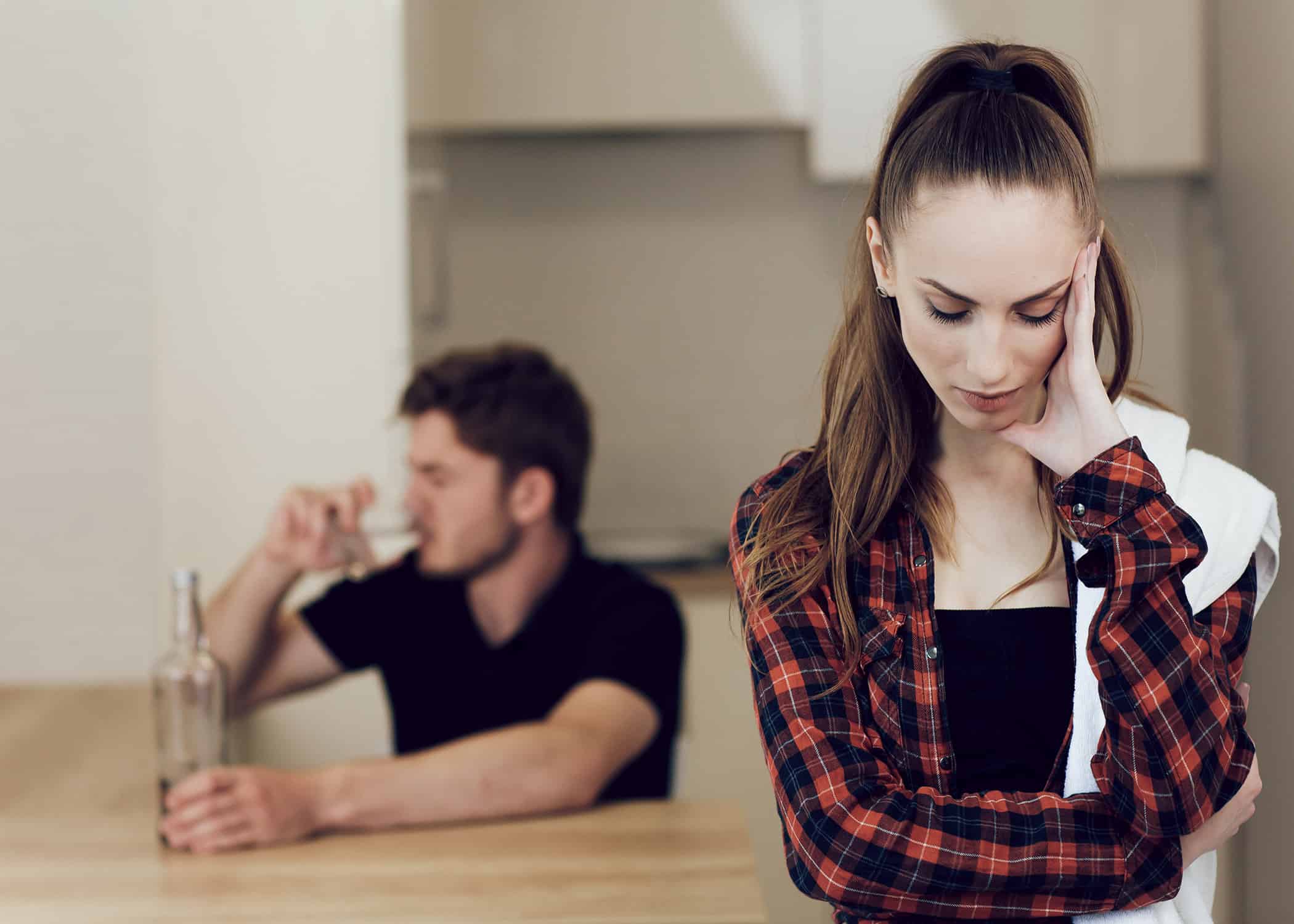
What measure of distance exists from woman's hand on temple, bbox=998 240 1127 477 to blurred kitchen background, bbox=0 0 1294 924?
0.75 metres

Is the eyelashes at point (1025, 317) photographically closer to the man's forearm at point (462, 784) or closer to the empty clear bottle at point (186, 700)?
the man's forearm at point (462, 784)

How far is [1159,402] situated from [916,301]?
1.15ft

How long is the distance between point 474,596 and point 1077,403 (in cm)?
126

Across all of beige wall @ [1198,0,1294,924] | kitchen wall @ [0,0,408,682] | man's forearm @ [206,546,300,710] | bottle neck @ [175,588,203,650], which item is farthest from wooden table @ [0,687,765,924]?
beige wall @ [1198,0,1294,924]

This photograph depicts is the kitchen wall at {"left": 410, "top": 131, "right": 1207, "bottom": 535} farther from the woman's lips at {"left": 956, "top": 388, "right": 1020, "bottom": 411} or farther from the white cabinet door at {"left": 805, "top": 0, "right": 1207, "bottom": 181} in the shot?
the woman's lips at {"left": 956, "top": 388, "right": 1020, "bottom": 411}

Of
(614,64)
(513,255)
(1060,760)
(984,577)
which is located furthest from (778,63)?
(1060,760)

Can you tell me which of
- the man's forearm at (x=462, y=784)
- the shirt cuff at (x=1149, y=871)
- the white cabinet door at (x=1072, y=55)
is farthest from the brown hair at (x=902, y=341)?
the white cabinet door at (x=1072, y=55)

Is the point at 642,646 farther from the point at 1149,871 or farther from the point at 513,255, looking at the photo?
the point at 513,255

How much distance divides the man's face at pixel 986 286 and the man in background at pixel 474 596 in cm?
87

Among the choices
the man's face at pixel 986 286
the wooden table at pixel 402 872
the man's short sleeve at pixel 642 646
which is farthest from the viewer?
the man's short sleeve at pixel 642 646

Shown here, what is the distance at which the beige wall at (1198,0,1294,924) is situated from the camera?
226cm

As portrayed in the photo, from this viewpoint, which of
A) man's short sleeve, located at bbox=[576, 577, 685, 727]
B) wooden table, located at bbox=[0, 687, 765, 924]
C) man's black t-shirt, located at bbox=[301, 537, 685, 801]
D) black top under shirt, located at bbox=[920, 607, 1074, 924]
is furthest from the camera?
man's black t-shirt, located at bbox=[301, 537, 685, 801]

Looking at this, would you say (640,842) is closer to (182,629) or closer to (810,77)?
(182,629)

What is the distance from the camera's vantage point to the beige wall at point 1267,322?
7.41 feet
